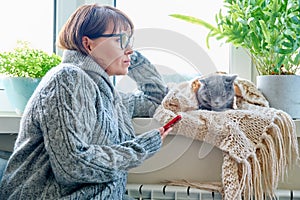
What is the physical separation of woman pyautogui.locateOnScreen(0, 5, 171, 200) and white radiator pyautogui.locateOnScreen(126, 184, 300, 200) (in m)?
0.14

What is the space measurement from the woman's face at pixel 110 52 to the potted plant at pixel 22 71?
0.35m

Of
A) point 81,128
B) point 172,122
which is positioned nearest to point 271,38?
point 172,122

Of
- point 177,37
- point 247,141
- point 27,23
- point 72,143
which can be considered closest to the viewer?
point 72,143

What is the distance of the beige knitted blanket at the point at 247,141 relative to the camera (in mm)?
1298

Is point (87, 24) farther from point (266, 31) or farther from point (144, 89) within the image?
point (266, 31)

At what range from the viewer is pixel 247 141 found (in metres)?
1.31

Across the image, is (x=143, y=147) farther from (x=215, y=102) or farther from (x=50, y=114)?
(x=215, y=102)

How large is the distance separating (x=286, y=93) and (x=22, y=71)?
0.87 metres

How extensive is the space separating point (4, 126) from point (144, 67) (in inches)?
19.4

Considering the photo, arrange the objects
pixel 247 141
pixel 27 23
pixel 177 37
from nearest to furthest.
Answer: pixel 247 141
pixel 177 37
pixel 27 23

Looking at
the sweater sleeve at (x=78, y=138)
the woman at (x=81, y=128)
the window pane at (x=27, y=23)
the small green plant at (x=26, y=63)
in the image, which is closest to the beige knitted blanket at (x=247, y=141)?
the woman at (x=81, y=128)

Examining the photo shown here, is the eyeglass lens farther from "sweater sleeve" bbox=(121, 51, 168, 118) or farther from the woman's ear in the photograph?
"sweater sleeve" bbox=(121, 51, 168, 118)

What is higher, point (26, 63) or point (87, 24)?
point (87, 24)

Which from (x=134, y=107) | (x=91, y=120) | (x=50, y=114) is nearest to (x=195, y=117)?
(x=134, y=107)
